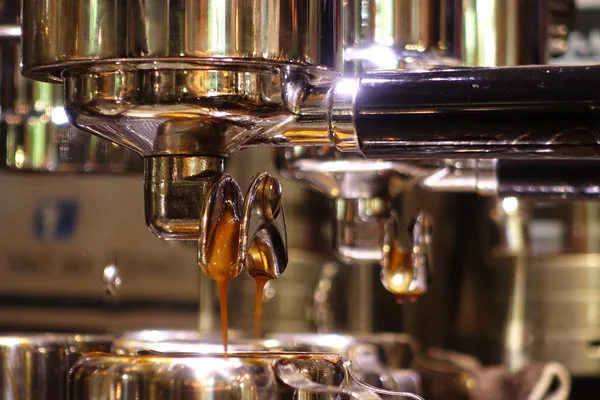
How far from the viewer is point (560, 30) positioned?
778 millimetres

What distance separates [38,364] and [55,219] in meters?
0.77

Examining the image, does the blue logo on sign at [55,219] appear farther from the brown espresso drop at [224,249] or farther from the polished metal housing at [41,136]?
the brown espresso drop at [224,249]

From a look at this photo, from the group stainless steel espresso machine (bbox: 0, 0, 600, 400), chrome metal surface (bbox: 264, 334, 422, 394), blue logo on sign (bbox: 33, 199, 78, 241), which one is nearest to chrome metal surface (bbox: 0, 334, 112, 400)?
stainless steel espresso machine (bbox: 0, 0, 600, 400)

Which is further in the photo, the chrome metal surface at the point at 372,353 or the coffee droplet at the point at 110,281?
the coffee droplet at the point at 110,281

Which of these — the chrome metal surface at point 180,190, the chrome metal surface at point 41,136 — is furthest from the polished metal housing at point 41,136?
the chrome metal surface at point 180,190

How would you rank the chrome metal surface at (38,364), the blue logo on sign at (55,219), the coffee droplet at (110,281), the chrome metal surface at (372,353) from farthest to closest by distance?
→ the blue logo on sign at (55,219), the coffee droplet at (110,281), the chrome metal surface at (372,353), the chrome metal surface at (38,364)

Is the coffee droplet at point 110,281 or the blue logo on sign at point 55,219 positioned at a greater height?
the blue logo on sign at point 55,219

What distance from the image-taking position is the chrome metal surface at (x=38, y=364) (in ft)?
1.80

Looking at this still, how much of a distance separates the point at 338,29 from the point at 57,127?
36cm

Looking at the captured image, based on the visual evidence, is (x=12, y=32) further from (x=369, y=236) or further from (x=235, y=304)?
(x=235, y=304)

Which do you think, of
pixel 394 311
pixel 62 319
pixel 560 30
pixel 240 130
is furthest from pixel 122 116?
pixel 62 319

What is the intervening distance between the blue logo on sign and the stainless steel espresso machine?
0.96ft

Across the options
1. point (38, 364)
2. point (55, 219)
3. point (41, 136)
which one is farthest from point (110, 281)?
point (55, 219)

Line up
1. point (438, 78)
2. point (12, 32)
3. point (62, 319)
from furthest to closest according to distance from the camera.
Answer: point (62, 319) → point (12, 32) → point (438, 78)
